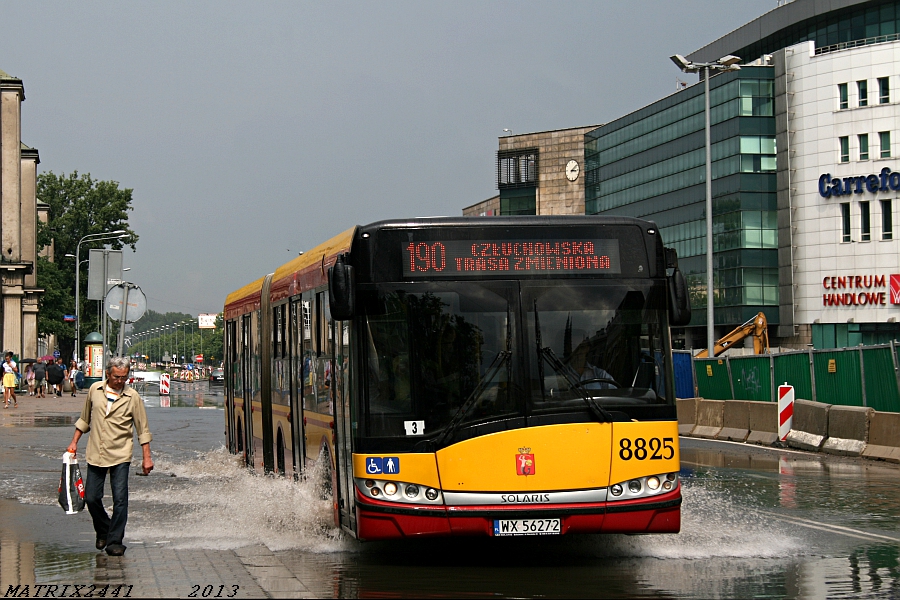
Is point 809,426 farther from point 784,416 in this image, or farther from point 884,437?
point 884,437

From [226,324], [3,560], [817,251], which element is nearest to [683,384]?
[226,324]

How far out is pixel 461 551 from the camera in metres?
10.8

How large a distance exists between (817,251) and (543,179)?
144 feet

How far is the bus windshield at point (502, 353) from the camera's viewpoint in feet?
31.2

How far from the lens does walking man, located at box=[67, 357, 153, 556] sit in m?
10.4

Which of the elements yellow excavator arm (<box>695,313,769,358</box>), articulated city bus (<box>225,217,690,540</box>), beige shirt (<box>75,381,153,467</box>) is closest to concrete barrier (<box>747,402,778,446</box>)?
articulated city bus (<box>225,217,690,540</box>)

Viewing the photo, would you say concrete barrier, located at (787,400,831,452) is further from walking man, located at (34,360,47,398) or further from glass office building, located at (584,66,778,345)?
glass office building, located at (584,66,778,345)

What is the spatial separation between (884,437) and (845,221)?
201 feet

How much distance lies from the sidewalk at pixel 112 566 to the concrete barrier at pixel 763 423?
52.3 feet

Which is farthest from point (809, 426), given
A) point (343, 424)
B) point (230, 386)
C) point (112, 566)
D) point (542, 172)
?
point (542, 172)

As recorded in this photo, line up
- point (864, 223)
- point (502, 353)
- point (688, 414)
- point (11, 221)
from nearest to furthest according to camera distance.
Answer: point (502, 353), point (688, 414), point (11, 221), point (864, 223)

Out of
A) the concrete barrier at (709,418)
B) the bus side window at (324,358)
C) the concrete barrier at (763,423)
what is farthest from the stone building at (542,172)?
the bus side window at (324,358)

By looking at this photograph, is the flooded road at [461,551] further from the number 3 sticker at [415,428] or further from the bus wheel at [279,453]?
the number 3 sticker at [415,428]

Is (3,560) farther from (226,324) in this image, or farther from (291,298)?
(226,324)
